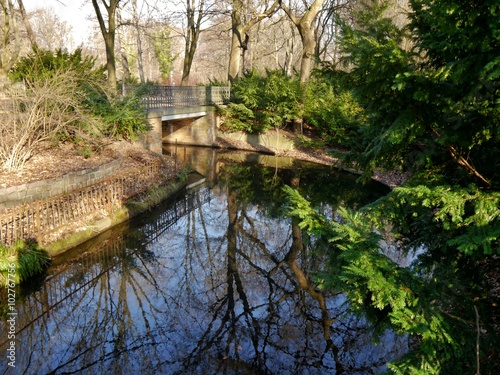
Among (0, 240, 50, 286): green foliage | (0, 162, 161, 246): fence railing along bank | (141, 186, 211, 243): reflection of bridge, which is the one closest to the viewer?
(0, 240, 50, 286): green foliage

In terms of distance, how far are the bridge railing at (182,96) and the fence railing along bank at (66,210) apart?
6.07m

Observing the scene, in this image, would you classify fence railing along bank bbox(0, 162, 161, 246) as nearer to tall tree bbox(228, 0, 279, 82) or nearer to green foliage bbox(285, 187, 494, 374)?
green foliage bbox(285, 187, 494, 374)

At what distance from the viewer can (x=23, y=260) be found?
7.64 metres

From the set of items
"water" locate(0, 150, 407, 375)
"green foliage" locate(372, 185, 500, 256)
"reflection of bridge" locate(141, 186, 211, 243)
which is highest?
"green foliage" locate(372, 185, 500, 256)

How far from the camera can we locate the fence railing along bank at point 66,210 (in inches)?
308

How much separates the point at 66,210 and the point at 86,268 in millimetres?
1691

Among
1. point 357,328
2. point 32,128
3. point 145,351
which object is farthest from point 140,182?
point 357,328

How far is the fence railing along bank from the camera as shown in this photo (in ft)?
25.7

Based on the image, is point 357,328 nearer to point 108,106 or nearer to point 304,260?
point 304,260

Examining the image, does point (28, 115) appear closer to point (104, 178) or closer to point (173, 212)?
point (104, 178)

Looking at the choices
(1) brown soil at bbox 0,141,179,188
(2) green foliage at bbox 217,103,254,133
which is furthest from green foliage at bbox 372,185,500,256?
(2) green foliage at bbox 217,103,254,133

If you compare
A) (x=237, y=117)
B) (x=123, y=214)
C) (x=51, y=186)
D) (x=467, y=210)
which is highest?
(x=467, y=210)

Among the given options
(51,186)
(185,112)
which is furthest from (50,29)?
(51,186)

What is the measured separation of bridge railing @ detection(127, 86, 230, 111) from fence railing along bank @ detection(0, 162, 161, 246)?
6073 millimetres
